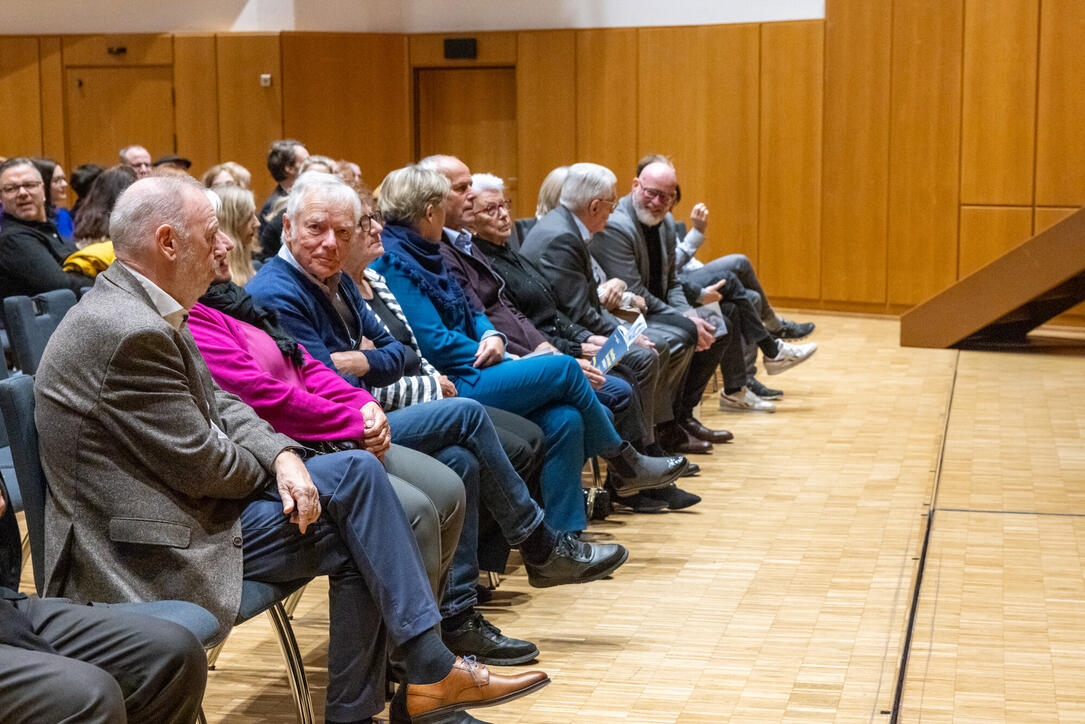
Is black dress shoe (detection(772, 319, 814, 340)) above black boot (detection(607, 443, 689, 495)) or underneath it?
above

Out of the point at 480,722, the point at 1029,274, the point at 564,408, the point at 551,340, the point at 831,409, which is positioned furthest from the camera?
the point at 1029,274

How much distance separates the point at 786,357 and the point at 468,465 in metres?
3.94

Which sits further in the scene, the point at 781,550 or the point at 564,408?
the point at 781,550

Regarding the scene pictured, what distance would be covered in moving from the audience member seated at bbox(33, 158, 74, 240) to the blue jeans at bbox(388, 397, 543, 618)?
4845 millimetres

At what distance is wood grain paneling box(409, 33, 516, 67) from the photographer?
10984 mm

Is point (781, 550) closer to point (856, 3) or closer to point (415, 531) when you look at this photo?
point (415, 531)

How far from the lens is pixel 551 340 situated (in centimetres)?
458

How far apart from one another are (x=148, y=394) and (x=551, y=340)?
8.06 feet

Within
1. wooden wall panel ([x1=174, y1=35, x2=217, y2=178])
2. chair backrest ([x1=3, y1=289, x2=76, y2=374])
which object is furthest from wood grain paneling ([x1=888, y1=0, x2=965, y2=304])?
chair backrest ([x1=3, y1=289, x2=76, y2=374])

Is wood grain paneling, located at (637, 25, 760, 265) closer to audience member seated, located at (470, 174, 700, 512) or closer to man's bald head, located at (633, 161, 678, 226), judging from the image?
man's bald head, located at (633, 161, 678, 226)

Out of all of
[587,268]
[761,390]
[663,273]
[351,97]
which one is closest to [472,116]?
[351,97]

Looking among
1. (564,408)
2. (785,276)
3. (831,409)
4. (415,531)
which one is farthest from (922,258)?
(415,531)

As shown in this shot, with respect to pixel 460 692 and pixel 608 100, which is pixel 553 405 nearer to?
pixel 460 692

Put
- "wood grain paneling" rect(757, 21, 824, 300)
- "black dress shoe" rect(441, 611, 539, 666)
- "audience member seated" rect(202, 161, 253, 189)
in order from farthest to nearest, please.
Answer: "wood grain paneling" rect(757, 21, 824, 300), "audience member seated" rect(202, 161, 253, 189), "black dress shoe" rect(441, 611, 539, 666)
